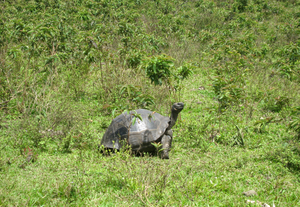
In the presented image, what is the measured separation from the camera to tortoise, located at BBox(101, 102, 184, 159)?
344 centimetres

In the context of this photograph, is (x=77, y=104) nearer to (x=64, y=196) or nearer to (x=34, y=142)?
(x=34, y=142)

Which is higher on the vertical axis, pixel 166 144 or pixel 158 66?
pixel 158 66

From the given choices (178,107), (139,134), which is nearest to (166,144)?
(139,134)

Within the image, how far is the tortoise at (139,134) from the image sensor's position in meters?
3.44

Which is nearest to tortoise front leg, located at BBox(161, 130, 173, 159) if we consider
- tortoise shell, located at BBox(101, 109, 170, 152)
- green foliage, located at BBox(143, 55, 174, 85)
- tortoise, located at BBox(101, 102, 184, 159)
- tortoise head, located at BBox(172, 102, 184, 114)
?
tortoise, located at BBox(101, 102, 184, 159)

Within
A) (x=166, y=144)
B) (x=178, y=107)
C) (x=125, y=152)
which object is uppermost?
(x=178, y=107)

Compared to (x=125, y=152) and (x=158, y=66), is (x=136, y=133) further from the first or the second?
(x=158, y=66)

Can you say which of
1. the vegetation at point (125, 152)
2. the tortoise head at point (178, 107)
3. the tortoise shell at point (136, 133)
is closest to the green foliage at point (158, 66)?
the vegetation at point (125, 152)

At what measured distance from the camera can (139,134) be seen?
3.46m

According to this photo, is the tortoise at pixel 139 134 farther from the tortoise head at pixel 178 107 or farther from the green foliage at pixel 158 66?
the green foliage at pixel 158 66

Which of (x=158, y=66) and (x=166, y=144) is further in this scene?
(x=158, y=66)

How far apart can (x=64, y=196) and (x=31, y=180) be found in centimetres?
55

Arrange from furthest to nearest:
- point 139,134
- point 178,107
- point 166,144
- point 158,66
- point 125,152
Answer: point 158,66 < point 178,107 < point 166,144 < point 139,134 < point 125,152

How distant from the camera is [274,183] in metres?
2.94
